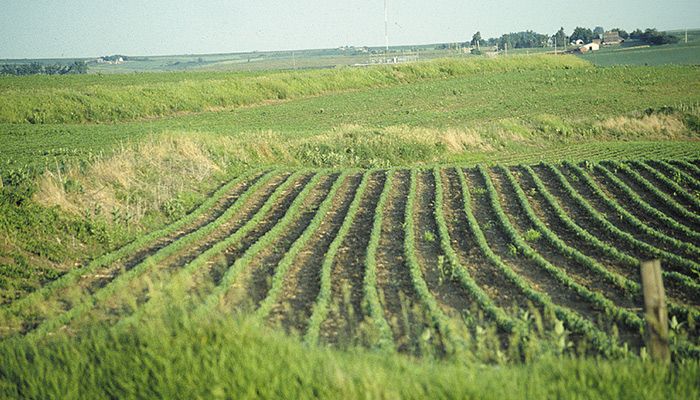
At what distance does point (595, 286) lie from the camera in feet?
37.3

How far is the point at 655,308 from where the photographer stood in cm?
679

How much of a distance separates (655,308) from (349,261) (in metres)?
7.18

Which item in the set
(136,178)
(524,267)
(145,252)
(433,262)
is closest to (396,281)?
A: (433,262)

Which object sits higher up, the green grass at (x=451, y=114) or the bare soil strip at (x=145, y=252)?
the green grass at (x=451, y=114)

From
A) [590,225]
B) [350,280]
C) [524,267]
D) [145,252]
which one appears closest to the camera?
[350,280]

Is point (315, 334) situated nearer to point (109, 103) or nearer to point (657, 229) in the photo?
point (657, 229)

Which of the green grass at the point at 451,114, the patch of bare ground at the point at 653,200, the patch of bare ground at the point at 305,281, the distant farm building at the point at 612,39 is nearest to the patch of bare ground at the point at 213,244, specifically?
the patch of bare ground at the point at 305,281

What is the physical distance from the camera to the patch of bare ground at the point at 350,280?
954 centimetres

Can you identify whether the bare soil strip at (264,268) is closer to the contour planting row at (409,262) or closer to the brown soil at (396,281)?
the contour planting row at (409,262)

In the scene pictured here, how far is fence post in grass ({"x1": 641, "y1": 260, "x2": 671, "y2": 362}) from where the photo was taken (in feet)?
22.1

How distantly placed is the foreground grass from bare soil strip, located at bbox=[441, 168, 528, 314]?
3.75 meters

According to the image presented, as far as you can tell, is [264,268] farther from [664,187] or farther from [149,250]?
[664,187]

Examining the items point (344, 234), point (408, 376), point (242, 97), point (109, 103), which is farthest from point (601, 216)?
point (242, 97)

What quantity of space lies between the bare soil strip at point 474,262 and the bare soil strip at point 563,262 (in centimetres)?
124
